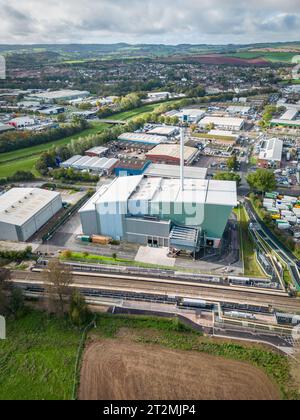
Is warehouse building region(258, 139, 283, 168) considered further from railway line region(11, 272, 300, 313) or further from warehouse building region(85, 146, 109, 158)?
railway line region(11, 272, 300, 313)

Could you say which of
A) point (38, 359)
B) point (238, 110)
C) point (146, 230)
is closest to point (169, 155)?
point (146, 230)

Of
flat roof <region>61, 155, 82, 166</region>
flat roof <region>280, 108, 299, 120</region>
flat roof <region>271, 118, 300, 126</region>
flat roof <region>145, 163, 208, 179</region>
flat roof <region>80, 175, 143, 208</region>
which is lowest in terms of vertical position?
flat roof <region>145, 163, 208, 179</region>

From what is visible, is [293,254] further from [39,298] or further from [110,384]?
[39,298]

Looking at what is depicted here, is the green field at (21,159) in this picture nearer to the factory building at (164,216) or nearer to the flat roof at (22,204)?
the flat roof at (22,204)

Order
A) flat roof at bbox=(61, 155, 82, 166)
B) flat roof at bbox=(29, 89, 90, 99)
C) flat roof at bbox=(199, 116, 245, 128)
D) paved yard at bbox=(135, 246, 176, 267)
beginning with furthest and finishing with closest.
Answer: flat roof at bbox=(29, 89, 90, 99)
flat roof at bbox=(199, 116, 245, 128)
flat roof at bbox=(61, 155, 82, 166)
paved yard at bbox=(135, 246, 176, 267)

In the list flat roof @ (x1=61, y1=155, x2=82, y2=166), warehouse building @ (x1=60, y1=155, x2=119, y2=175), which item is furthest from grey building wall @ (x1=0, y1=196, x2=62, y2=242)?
flat roof @ (x1=61, y1=155, x2=82, y2=166)

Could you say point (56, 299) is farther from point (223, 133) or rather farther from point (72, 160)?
point (223, 133)

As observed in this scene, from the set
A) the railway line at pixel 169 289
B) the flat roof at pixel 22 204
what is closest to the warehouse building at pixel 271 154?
the railway line at pixel 169 289
